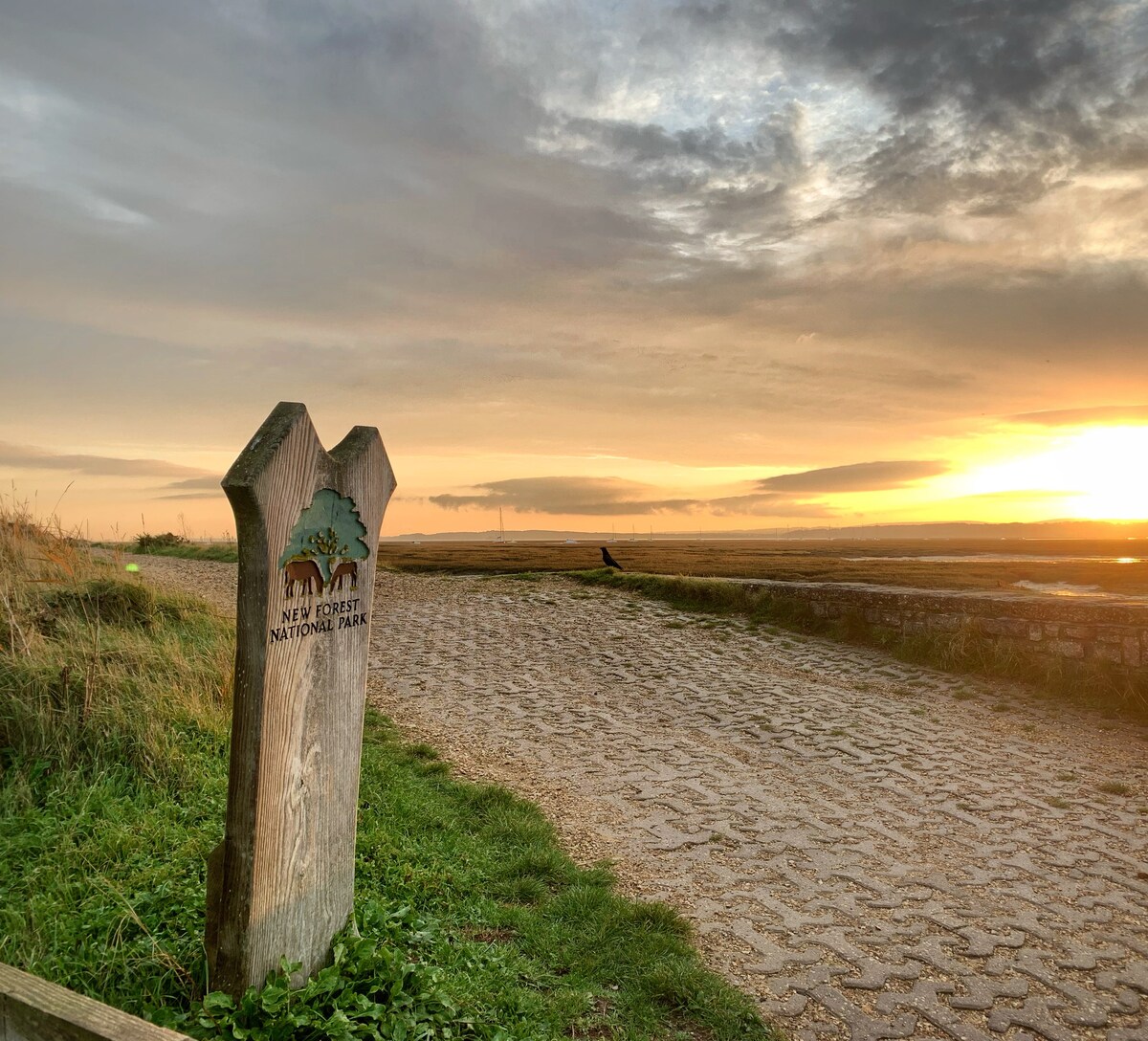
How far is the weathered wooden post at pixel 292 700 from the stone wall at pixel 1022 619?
31.7 ft

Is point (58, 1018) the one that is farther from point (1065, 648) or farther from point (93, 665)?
point (1065, 648)

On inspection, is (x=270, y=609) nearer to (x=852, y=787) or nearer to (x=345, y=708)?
(x=345, y=708)

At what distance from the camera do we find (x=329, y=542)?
3.54 m

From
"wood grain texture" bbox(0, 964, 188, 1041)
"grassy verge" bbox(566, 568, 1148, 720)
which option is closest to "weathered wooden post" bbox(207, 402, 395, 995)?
"wood grain texture" bbox(0, 964, 188, 1041)

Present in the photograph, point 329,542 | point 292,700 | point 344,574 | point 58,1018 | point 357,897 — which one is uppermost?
point 329,542

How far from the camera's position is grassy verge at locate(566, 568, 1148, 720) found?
9602 mm

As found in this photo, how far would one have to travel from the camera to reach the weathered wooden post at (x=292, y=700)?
3186 mm

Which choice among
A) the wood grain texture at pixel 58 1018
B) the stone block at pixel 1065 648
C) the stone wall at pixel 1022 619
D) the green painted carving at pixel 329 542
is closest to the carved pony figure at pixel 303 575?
the green painted carving at pixel 329 542

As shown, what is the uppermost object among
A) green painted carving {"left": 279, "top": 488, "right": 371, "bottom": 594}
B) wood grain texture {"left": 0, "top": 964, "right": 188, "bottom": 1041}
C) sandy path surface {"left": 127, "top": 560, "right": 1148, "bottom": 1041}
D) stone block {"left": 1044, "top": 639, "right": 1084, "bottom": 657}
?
green painted carving {"left": 279, "top": 488, "right": 371, "bottom": 594}

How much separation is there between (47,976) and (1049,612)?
11171 millimetres

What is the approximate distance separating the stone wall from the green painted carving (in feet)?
31.9

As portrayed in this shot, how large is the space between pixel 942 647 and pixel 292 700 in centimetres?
1092

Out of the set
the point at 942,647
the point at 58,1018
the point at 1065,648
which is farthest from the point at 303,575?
the point at 942,647

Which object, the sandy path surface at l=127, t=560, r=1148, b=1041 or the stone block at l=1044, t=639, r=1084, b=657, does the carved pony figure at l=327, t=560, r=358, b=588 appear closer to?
the sandy path surface at l=127, t=560, r=1148, b=1041
